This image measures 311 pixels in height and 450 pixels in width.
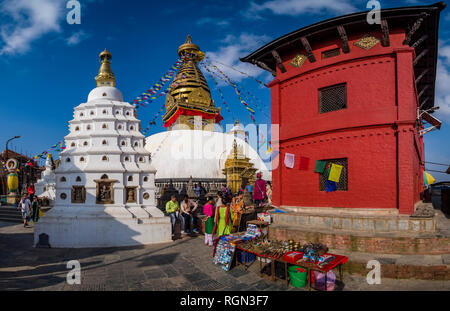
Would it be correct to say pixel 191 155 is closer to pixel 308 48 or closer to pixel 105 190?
pixel 105 190

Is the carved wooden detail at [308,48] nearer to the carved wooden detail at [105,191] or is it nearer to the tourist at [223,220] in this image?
the tourist at [223,220]

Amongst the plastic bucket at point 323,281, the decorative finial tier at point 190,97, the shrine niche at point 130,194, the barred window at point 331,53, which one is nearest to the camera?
the plastic bucket at point 323,281

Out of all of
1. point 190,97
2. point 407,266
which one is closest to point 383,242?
point 407,266

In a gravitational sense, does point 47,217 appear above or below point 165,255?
above

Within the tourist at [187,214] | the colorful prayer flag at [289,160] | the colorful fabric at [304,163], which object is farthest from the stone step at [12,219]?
the colorful fabric at [304,163]

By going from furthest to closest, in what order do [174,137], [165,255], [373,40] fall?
[174,137], [373,40], [165,255]

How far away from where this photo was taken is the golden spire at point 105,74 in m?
12.5

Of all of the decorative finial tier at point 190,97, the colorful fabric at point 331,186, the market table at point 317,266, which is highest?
the decorative finial tier at point 190,97

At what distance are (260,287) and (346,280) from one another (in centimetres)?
193

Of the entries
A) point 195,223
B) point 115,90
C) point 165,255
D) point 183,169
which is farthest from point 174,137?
point 165,255

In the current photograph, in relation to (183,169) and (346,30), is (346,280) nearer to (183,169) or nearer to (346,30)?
(346,30)

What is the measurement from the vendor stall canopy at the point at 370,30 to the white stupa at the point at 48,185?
818 inches

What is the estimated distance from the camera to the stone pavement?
559 centimetres

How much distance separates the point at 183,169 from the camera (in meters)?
25.0
